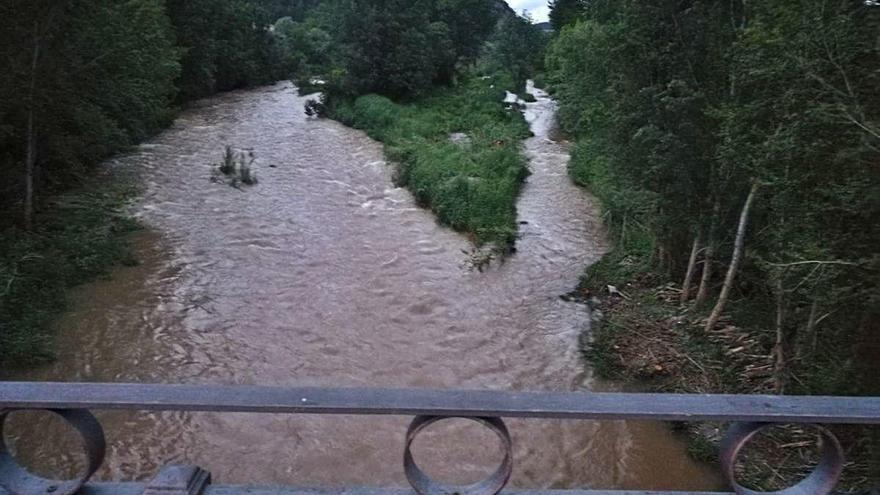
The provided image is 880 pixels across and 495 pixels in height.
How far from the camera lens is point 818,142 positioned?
5.21m

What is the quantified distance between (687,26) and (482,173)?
9338mm

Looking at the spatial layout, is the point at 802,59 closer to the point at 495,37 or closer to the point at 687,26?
the point at 687,26

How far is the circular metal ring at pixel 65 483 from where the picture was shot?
219cm

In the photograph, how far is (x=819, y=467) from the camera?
231cm

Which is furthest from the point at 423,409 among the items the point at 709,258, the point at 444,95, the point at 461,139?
the point at 444,95

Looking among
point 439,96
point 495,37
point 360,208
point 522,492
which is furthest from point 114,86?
point 495,37

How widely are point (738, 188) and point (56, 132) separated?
1139 cm

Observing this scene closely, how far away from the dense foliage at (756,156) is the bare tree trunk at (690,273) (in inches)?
1.3

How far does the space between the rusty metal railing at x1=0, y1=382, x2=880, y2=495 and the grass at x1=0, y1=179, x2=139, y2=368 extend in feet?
22.8

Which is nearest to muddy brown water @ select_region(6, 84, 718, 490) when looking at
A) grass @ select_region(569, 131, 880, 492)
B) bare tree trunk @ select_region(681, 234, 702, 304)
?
grass @ select_region(569, 131, 880, 492)

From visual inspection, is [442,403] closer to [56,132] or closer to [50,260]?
[50,260]

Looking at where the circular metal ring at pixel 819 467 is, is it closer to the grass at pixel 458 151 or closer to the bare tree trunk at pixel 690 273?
the bare tree trunk at pixel 690 273

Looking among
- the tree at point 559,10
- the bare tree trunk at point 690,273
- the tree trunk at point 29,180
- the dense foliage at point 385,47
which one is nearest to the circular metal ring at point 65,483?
the bare tree trunk at point 690,273

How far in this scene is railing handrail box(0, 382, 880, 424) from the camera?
2.15 meters
